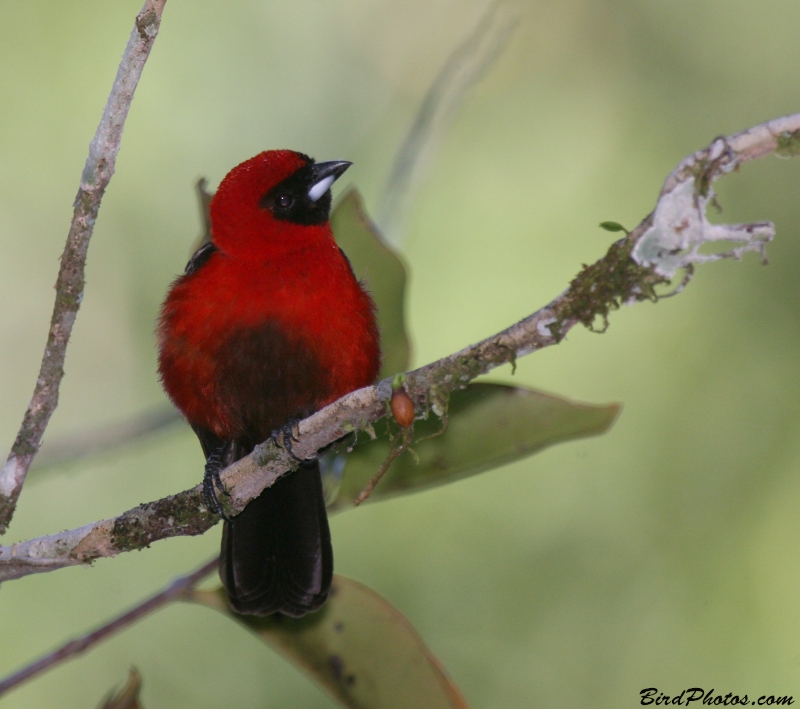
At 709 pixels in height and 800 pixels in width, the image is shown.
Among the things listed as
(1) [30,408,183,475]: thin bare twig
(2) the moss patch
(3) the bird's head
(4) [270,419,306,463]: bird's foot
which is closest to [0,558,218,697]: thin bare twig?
(4) [270,419,306,463]: bird's foot

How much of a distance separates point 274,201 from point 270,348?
70 cm

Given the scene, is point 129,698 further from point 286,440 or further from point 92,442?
point 92,442

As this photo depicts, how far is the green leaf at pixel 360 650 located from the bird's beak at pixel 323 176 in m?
1.38

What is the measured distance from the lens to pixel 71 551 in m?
2.52

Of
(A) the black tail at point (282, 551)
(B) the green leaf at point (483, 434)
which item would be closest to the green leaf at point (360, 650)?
(A) the black tail at point (282, 551)

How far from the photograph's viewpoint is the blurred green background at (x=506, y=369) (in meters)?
5.05

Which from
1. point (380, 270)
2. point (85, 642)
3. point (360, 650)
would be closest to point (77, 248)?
point (85, 642)

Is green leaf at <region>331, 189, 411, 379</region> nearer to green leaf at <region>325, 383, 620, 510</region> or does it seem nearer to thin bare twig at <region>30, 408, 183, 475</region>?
green leaf at <region>325, 383, 620, 510</region>

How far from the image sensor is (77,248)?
8.30ft

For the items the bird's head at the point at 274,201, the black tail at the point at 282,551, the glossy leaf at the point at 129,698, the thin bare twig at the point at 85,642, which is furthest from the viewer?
the bird's head at the point at 274,201

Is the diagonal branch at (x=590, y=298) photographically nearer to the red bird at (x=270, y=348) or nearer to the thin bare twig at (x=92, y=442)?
the red bird at (x=270, y=348)

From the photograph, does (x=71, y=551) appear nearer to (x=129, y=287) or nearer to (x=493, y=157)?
(x=129, y=287)

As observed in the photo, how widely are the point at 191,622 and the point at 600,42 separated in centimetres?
432

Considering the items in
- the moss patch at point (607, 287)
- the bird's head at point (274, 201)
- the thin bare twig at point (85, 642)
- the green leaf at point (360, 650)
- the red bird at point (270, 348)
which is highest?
the bird's head at point (274, 201)
